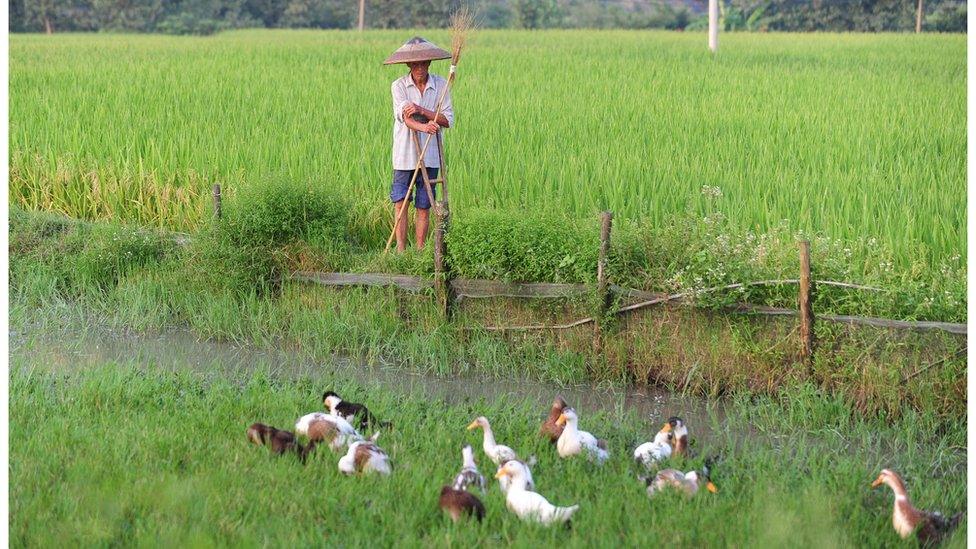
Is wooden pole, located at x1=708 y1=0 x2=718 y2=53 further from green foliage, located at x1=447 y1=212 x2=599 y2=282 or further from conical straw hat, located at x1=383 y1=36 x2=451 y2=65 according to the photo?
green foliage, located at x1=447 y1=212 x2=599 y2=282

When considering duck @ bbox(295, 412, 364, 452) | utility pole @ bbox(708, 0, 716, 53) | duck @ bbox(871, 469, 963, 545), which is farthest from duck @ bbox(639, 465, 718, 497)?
utility pole @ bbox(708, 0, 716, 53)

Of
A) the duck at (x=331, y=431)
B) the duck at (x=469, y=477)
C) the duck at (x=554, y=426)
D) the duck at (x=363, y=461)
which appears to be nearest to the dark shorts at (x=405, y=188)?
the duck at (x=554, y=426)

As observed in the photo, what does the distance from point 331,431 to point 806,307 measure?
1.96m

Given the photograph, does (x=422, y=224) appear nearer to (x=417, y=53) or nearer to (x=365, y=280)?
(x=365, y=280)

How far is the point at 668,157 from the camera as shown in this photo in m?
8.52

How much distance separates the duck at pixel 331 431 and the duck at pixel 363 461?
0.22 m

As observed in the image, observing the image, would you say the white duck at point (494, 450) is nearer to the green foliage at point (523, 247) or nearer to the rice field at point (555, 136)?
the green foliage at point (523, 247)

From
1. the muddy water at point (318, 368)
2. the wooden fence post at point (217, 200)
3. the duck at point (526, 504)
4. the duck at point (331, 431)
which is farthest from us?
the wooden fence post at point (217, 200)

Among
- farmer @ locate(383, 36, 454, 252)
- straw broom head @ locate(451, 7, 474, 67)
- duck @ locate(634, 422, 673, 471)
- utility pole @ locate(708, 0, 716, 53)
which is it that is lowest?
duck @ locate(634, 422, 673, 471)

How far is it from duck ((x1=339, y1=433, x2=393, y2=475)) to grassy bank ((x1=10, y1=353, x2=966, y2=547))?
40mm

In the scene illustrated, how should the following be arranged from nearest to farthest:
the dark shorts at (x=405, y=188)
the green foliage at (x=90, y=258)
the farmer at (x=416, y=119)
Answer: the farmer at (x=416, y=119) → the dark shorts at (x=405, y=188) → the green foliage at (x=90, y=258)

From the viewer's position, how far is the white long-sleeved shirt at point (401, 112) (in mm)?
6418

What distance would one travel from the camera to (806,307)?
5242 mm

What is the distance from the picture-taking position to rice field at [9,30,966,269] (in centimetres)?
745
